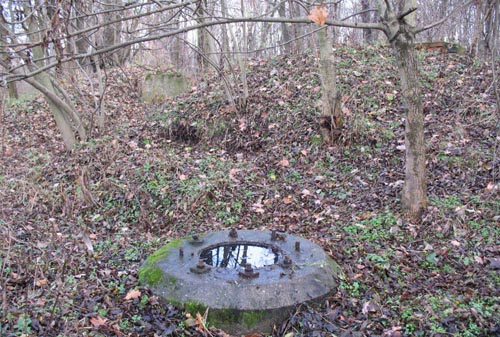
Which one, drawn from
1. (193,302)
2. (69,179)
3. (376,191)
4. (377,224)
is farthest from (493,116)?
(69,179)

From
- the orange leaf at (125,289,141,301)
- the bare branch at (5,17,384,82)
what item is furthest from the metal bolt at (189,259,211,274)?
the bare branch at (5,17,384,82)

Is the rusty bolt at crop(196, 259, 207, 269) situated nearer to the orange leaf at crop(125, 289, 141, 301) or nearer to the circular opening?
the circular opening

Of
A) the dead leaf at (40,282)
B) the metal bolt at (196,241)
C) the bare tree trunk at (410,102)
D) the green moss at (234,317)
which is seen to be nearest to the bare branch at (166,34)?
the bare tree trunk at (410,102)

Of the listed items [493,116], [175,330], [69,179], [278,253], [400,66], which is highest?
[400,66]

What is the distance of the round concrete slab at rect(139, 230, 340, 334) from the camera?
345 cm

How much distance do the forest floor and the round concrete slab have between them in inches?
5.4

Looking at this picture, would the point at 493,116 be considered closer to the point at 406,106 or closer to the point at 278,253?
the point at 406,106

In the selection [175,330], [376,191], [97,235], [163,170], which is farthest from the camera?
[163,170]

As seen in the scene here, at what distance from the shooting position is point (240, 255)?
169 inches

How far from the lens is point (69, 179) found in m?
7.32

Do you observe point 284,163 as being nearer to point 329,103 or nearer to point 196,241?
point 329,103

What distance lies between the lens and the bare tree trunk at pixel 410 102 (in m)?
4.81

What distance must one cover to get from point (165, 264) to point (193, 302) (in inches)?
25.4

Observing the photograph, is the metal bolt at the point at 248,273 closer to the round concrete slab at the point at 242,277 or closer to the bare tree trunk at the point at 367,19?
the round concrete slab at the point at 242,277
